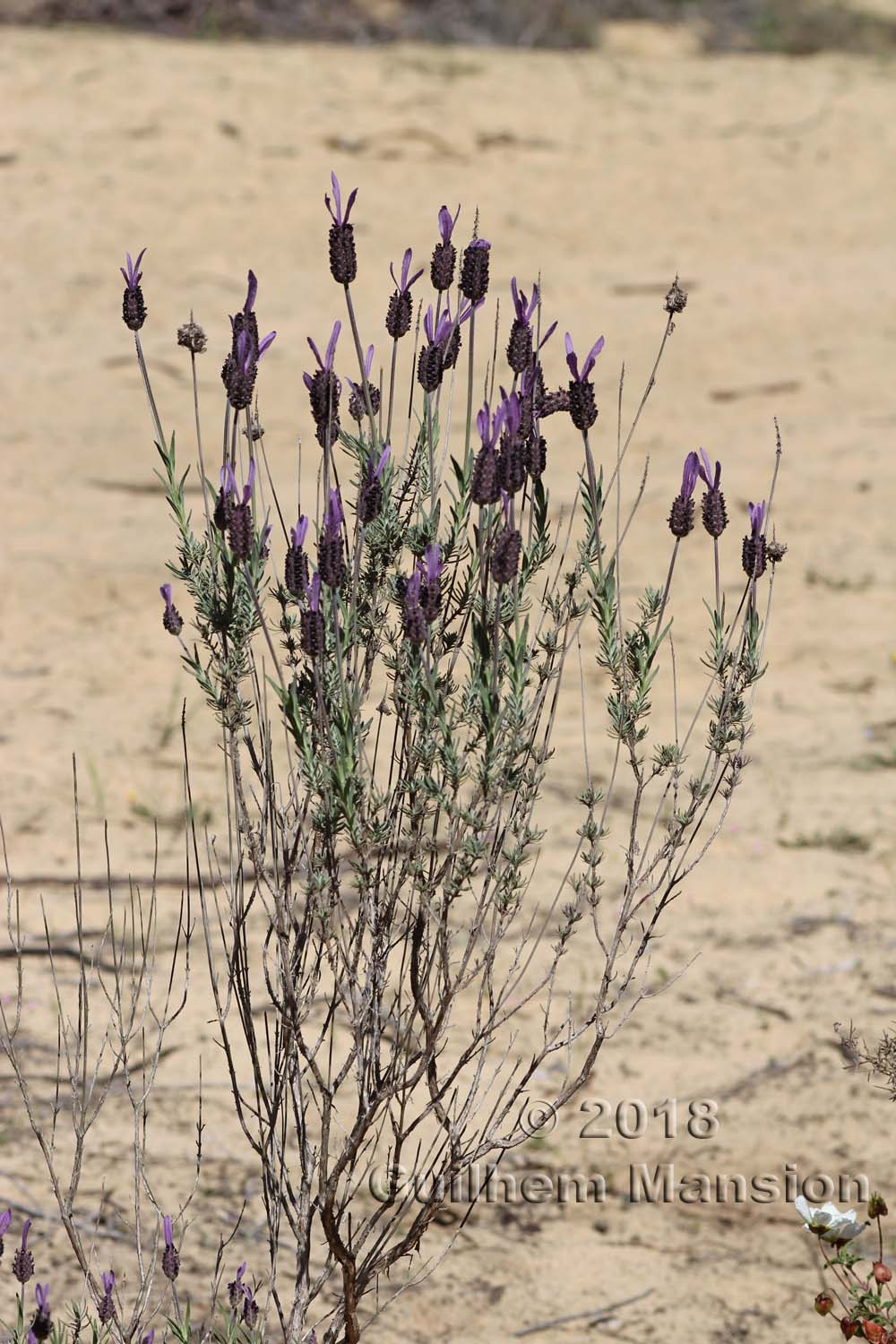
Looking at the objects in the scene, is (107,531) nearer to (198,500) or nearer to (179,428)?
(198,500)

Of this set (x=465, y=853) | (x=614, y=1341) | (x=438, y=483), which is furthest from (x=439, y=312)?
(x=614, y=1341)

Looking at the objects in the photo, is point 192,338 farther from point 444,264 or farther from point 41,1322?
point 41,1322

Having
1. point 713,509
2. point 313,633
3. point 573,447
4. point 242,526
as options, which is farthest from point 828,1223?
point 573,447

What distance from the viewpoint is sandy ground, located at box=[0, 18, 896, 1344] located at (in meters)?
3.29

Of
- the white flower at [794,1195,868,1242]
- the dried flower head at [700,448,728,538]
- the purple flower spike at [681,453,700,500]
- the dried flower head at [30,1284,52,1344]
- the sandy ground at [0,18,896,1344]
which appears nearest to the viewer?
the dried flower head at [30,1284,52,1344]

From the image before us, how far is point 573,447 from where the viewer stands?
7320 millimetres

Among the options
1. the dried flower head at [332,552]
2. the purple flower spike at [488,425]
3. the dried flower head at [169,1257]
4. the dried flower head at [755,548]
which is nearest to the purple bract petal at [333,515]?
the dried flower head at [332,552]

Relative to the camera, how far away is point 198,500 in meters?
6.80

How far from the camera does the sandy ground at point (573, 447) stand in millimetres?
3287

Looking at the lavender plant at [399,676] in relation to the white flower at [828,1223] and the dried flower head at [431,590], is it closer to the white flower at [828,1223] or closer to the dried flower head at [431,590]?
the dried flower head at [431,590]

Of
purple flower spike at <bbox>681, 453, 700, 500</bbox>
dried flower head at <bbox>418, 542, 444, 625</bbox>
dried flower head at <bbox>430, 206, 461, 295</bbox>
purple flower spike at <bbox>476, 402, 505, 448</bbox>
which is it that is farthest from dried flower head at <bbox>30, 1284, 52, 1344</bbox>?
dried flower head at <bbox>430, 206, 461, 295</bbox>

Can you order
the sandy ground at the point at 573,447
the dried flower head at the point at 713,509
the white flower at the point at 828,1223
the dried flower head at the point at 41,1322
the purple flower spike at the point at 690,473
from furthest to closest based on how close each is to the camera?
1. the sandy ground at the point at 573,447
2. the white flower at the point at 828,1223
3. the dried flower head at the point at 713,509
4. the purple flower spike at the point at 690,473
5. the dried flower head at the point at 41,1322

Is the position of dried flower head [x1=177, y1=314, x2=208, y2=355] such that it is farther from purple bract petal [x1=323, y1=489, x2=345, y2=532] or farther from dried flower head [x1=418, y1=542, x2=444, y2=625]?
dried flower head [x1=418, y1=542, x2=444, y2=625]

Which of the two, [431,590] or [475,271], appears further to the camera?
[475,271]
